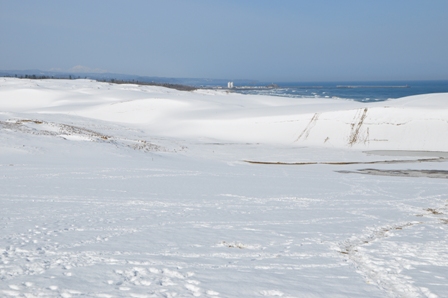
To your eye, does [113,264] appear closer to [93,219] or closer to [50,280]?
[50,280]

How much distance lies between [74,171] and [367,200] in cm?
1002

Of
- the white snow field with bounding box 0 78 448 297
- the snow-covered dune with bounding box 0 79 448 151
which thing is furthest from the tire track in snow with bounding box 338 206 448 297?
the snow-covered dune with bounding box 0 79 448 151

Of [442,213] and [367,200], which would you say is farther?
[367,200]

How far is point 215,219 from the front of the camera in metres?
10.7

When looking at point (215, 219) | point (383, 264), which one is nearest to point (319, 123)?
point (215, 219)

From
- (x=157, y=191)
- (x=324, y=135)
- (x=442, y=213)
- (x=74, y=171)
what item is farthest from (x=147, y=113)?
(x=442, y=213)

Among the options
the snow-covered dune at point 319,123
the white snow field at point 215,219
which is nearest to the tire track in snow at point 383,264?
the white snow field at point 215,219

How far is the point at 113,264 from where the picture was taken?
23.2 feet

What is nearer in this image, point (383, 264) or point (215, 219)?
point (383, 264)

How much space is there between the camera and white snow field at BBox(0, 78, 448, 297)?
659 cm

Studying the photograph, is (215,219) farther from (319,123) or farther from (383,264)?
(319,123)

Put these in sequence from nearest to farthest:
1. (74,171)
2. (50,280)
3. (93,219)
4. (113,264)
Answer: (50,280), (113,264), (93,219), (74,171)

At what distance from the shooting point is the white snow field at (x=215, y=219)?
21.6ft

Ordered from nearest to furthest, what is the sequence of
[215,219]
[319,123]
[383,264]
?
1. [383,264]
2. [215,219]
3. [319,123]
